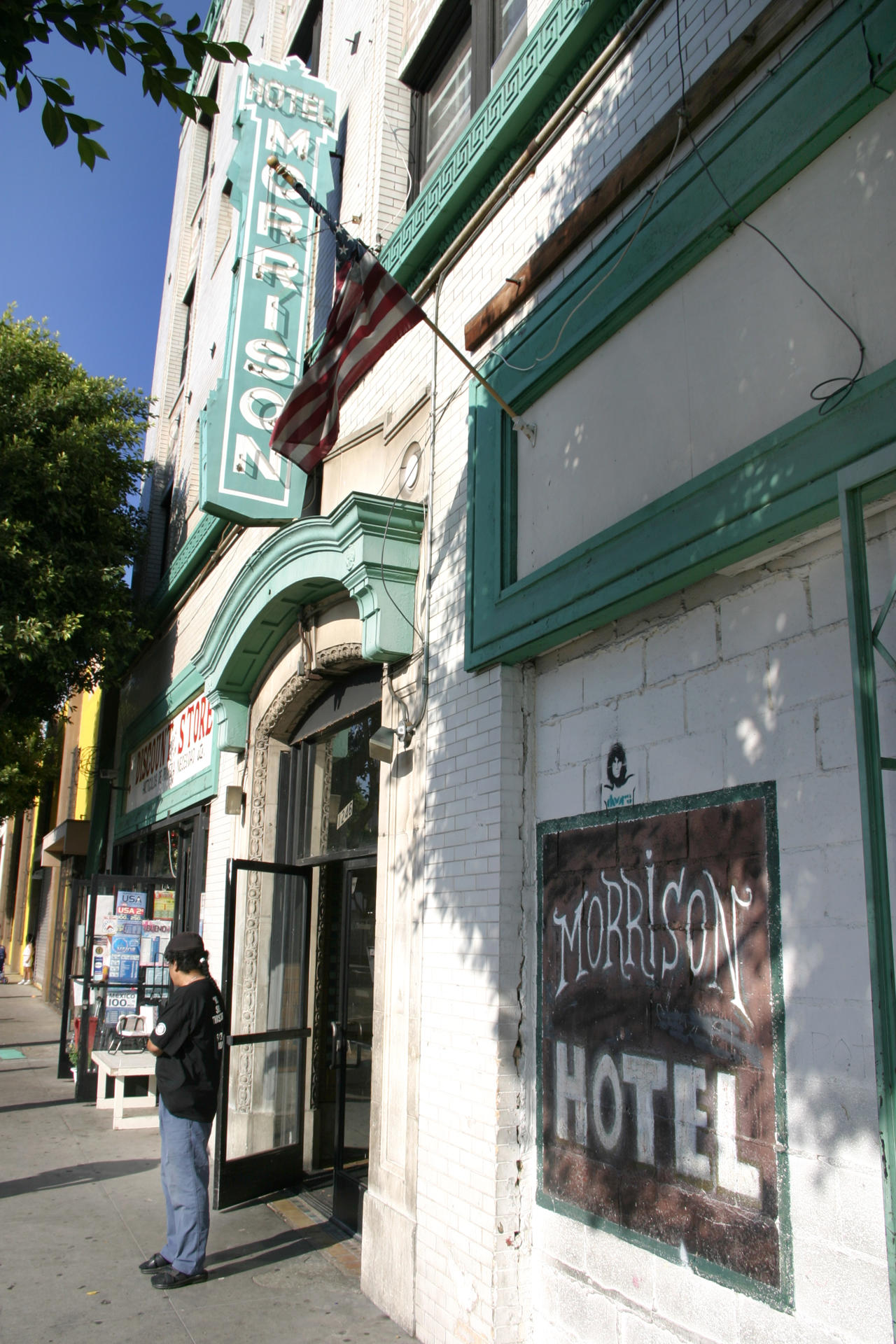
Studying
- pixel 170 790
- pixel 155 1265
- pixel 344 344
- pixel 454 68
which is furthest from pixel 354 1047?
pixel 454 68

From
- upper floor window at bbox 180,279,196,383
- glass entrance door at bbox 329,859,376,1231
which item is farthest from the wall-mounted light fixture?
upper floor window at bbox 180,279,196,383

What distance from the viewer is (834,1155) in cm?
318

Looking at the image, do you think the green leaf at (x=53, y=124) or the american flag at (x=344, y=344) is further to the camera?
the american flag at (x=344, y=344)

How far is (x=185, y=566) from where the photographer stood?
1381 cm

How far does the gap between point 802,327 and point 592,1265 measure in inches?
154

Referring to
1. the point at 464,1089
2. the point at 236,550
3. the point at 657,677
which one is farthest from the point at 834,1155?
the point at 236,550

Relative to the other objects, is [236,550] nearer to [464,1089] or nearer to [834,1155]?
[464,1089]

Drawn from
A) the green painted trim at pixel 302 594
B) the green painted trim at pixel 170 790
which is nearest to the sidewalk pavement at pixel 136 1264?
the green painted trim at pixel 170 790

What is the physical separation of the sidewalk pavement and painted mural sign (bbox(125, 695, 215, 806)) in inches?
162

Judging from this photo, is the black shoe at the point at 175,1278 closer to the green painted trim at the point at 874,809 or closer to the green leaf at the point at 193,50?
the green painted trim at the point at 874,809

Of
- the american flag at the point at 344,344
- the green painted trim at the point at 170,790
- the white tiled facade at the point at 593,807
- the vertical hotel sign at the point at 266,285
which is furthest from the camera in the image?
the green painted trim at the point at 170,790

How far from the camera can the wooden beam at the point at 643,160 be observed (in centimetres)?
398

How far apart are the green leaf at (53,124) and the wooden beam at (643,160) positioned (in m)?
2.47

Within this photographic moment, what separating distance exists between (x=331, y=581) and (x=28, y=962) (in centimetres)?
2917
